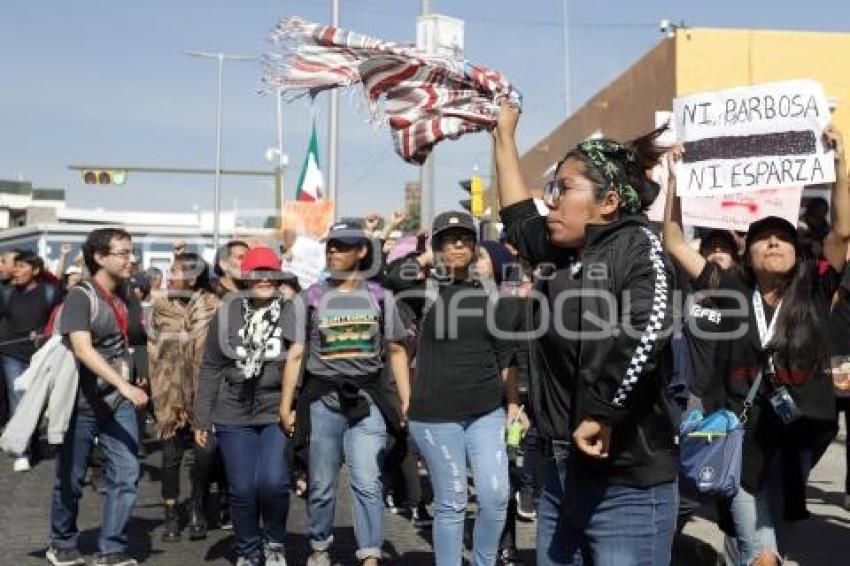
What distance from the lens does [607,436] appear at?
316 cm

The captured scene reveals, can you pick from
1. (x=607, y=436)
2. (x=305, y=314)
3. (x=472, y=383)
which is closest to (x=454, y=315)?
(x=472, y=383)

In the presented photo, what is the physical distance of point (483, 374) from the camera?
5961 mm

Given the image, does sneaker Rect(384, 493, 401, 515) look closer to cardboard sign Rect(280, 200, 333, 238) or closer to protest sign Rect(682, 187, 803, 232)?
protest sign Rect(682, 187, 803, 232)

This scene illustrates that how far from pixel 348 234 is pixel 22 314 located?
23.2 ft

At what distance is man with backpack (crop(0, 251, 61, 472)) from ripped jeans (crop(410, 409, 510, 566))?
25.4 feet

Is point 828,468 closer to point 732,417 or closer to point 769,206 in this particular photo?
point 769,206

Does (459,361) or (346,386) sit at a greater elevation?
(459,361)

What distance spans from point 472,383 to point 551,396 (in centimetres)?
239

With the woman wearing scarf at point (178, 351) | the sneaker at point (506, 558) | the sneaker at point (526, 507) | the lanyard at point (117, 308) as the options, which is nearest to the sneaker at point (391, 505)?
the sneaker at point (526, 507)

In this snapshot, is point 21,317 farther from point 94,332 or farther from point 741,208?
point 741,208

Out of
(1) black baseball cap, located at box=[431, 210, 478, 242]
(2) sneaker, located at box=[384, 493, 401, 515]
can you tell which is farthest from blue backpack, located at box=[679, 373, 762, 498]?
(2) sneaker, located at box=[384, 493, 401, 515]

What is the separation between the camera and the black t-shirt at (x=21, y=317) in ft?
40.9

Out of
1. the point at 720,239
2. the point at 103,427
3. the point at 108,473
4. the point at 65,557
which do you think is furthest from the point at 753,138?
the point at 65,557

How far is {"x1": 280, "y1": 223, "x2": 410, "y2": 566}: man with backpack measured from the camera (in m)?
6.41
